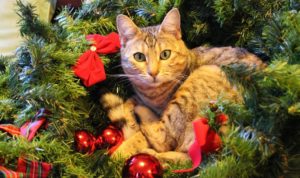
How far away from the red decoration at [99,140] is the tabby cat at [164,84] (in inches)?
0.9

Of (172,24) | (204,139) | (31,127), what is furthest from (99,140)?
(172,24)

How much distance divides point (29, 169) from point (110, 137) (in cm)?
30

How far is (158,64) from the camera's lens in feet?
3.37

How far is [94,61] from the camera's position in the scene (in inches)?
33.3

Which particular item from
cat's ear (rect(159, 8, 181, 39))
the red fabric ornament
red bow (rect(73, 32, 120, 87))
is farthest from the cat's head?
the red fabric ornament

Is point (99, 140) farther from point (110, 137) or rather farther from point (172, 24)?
point (172, 24)

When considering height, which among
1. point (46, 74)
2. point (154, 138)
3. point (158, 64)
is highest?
point (46, 74)

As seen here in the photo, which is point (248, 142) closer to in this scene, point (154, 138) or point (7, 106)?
point (154, 138)

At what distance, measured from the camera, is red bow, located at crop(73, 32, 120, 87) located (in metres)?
0.82

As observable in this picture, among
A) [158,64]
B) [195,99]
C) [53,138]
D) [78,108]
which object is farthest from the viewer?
[158,64]

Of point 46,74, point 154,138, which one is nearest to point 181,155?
point 154,138

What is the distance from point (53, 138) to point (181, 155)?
0.31 m

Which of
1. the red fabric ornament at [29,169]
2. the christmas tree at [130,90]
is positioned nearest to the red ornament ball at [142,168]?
the christmas tree at [130,90]

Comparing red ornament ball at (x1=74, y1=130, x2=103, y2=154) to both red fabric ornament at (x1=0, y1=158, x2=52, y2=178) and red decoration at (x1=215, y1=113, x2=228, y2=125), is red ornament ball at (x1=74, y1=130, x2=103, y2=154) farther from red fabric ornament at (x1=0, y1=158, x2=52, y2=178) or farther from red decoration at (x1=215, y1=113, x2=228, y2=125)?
red decoration at (x1=215, y1=113, x2=228, y2=125)
